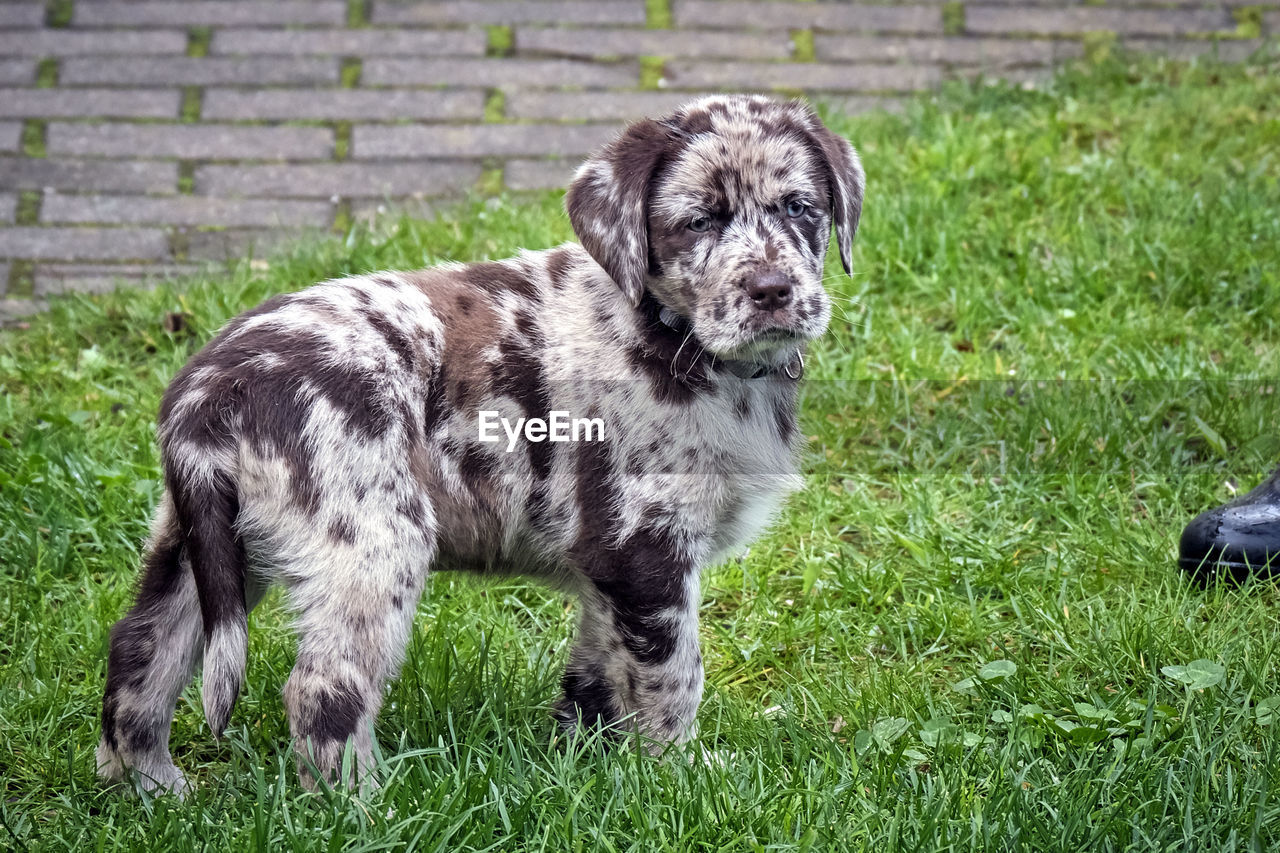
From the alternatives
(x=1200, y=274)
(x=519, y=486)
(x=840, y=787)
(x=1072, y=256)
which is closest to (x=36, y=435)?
(x=519, y=486)

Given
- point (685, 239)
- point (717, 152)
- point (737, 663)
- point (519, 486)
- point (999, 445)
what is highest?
point (717, 152)

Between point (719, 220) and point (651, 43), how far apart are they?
417 cm

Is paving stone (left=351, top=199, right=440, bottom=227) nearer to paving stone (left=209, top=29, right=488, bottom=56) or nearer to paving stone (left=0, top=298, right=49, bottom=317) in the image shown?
paving stone (left=209, top=29, right=488, bottom=56)

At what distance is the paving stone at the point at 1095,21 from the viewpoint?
740 centimetres

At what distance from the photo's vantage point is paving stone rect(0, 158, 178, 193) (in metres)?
6.22

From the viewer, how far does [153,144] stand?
648 cm

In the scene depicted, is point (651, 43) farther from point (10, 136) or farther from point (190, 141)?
point (10, 136)

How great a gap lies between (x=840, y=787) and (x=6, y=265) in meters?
4.52

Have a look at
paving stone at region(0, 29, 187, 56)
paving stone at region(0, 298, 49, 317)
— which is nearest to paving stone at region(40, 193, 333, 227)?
paving stone at region(0, 298, 49, 317)

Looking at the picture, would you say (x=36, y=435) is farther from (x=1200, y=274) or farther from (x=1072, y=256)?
(x=1200, y=274)

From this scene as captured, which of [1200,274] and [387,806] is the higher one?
[1200,274]

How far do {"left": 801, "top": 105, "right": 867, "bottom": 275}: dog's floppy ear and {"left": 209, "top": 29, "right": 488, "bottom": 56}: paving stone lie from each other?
401cm

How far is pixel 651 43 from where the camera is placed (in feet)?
23.4

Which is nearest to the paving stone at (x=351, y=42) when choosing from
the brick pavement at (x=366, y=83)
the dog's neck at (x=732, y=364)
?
the brick pavement at (x=366, y=83)
